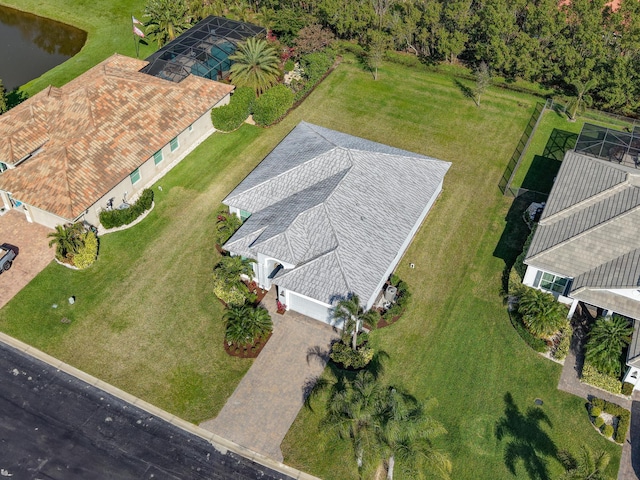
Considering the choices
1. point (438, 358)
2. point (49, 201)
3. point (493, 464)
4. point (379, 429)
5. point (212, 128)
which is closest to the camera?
point (379, 429)

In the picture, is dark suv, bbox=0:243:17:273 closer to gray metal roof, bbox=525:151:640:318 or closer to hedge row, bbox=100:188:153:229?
hedge row, bbox=100:188:153:229

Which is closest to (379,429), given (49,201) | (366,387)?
(366,387)

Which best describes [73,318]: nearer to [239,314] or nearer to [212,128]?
[239,314]

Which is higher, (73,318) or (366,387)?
(366,387)

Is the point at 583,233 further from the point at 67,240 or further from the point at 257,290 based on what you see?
the point at 67,240

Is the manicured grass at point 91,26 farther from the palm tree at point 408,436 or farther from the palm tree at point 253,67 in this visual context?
the palm tree at point 408,436

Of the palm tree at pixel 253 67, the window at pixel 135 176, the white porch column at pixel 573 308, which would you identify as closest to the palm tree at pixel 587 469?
the white porch column at pixel 573 308

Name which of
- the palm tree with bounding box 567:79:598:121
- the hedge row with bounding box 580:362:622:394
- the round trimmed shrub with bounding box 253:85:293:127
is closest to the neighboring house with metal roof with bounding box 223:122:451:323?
the round trimmed shrub with bounding box 253:85:293:127
